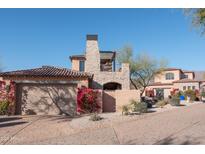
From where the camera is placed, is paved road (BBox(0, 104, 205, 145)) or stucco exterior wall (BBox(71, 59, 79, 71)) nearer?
paved road (BBox(0, 104, 205, 145))

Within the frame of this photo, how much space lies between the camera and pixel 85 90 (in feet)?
68.5

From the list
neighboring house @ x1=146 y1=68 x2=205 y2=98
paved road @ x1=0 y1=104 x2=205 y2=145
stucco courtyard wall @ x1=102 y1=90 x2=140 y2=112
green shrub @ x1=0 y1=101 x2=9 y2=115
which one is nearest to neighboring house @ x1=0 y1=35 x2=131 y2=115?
green shrub @ x1=0 y1=101 x2=9 y2=115

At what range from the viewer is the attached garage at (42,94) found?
68.3 ft

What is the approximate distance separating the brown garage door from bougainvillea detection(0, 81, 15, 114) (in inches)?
22.1

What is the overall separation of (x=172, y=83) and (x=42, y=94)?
40.2 m

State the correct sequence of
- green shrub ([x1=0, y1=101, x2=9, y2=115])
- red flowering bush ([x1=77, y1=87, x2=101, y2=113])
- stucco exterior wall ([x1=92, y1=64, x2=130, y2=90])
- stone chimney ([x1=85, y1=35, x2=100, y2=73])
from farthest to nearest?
1. stone chimney ([x1=85, y1=35, x2=100, y2=73])
2. stucco exterior wall ([x1=92, y1=64, x2=130, y2=90])
3. red flowering bush ([x1=77, y1=87, x2=101, y2=113])
4. green shrub ([x1=0, y1=101, x2=9, y2=115])

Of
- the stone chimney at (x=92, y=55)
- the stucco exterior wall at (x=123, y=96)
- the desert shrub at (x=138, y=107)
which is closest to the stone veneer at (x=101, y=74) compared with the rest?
the stone chimney at (x=92, y=55)

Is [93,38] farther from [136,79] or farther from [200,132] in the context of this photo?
[200,132]

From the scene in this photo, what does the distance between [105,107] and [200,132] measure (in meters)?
11.9

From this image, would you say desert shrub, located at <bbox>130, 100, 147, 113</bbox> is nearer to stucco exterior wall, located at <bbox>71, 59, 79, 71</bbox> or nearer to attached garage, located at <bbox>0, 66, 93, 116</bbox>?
attached garage, located at <bbox>0, 66, 93, 116</bbox>

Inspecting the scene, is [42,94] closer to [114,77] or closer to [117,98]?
[117,98]

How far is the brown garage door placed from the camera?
820 inches

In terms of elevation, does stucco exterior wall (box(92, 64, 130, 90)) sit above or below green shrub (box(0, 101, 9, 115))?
above

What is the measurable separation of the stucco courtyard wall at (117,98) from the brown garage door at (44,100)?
2.94 m
